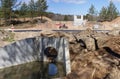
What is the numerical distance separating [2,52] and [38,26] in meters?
47.8

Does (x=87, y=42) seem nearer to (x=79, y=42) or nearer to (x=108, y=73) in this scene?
(x=79, y=42)

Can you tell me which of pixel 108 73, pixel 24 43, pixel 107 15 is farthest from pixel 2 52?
pixel 107 15

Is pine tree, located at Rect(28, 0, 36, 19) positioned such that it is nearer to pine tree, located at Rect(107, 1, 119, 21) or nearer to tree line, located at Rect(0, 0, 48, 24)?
tree line, located at Rect(0, 0, 48, 24)

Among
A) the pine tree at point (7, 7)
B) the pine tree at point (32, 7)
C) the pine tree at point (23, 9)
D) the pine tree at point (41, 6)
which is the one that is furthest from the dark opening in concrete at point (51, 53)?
the pine tree at point (32, 7)

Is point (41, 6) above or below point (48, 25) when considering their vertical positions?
above

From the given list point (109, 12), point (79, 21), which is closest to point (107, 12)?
point (109, 12)

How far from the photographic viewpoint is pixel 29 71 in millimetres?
40562

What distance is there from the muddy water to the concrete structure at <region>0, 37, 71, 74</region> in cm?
73

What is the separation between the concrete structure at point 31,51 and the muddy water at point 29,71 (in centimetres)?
73

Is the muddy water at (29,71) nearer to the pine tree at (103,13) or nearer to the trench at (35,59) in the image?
the trench at (35,59)

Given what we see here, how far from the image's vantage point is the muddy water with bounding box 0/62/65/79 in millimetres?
37191

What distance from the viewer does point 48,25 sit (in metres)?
87.5

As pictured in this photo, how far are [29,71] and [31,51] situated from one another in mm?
4917

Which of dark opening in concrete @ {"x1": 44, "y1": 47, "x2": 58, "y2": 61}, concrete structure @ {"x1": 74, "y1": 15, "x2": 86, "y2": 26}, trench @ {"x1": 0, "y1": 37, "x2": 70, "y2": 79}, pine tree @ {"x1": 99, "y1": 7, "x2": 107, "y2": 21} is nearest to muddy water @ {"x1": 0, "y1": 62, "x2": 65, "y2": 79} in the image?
trench @ {"x1": 0, "y1": 37, "x2": 70, "y2": 79}
